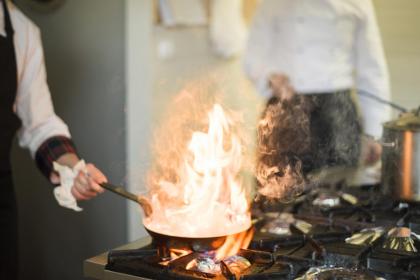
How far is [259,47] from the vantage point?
7.30 feet

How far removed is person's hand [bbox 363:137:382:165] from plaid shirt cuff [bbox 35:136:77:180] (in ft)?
2.91

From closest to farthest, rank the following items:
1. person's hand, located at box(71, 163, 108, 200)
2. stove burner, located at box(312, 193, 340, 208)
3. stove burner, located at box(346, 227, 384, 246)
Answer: stove burner, located at box(346, 227, 384, 246) → person's hand, located at box(71, 163, 108, 200) → stove burner, located at box(312, 193, 340, 208)

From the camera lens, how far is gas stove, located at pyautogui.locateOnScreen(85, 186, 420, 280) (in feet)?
3.43

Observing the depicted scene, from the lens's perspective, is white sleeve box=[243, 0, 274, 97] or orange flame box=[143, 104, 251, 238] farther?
white sleeve box=[243, 0, 274, 97]

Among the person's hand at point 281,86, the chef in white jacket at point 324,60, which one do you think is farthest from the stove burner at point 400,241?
the person's hand at point 281,86

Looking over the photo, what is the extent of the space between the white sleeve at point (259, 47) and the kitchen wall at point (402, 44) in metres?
0.51

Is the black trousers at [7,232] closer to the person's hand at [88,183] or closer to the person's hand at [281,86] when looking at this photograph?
the person's hand at [88,183]

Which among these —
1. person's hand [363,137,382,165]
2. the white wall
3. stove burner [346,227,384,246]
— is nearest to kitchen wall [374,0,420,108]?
person's hand [363,137,382,165]

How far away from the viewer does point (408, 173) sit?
4.61ft

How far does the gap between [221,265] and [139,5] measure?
110 centimetres

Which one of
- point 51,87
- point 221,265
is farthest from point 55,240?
point 221,265

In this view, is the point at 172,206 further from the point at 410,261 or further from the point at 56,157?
the point at 410,261

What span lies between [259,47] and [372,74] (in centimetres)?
54

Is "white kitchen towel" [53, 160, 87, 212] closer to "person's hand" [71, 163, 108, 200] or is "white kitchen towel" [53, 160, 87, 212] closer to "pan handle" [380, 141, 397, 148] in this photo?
"person's hand" [71, 163, 108, 200]
